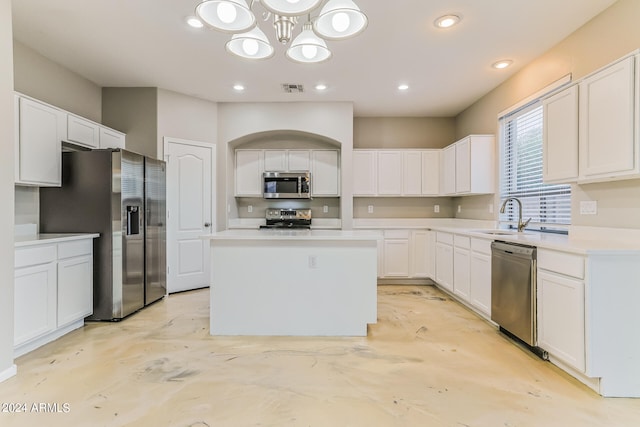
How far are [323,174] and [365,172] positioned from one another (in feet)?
2.19

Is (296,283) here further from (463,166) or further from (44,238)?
(463,166)

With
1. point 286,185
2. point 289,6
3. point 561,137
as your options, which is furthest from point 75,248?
point 561,137

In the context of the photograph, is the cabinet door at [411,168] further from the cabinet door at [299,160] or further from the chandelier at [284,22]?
the chandelier at [284,22]

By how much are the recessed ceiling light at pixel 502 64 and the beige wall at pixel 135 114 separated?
164 inches

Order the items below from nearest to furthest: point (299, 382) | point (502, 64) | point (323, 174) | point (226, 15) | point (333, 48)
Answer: point (226, 15), point (299, 382), point (333, 48), point (502, 64), point (323, 174)

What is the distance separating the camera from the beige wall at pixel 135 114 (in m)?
4.17

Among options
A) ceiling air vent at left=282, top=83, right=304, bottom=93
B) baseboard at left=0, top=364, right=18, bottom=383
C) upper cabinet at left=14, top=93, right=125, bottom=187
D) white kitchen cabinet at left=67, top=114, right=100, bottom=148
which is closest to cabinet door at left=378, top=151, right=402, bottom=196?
ceiling air vent at left=282, top=83, right=304, bottom=93

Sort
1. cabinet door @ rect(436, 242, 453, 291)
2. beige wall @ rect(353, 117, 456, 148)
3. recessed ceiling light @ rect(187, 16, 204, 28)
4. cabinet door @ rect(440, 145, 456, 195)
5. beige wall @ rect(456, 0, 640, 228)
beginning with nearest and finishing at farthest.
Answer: beige wall @ rect(456, 0, 640, 228), recessed ceiling light @ rect(187, 16, 204, 28), cabinet door @ rect(436, 242, 453, 291), cabinet door @ rect(440, 145, 456, 195), beige wall @ rect(353, 117, 456, 148)

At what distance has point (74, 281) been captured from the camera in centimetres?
293

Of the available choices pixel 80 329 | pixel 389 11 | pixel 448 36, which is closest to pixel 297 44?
pixel 389 11

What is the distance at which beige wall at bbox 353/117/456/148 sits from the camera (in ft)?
17.5

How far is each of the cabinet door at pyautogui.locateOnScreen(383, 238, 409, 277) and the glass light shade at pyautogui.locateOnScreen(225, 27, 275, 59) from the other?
10.8ft

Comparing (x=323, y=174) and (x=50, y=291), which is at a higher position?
(x=323, y=174)

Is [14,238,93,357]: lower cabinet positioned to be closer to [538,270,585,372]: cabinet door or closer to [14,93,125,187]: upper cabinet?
[14,93,125,187]: upper cabinet
